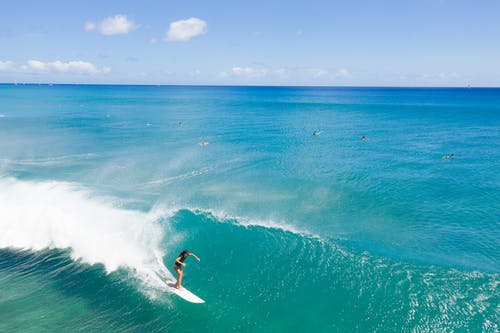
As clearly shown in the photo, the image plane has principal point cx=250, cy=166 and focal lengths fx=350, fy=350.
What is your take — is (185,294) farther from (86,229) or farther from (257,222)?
(86,229)

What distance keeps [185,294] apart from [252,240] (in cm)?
752

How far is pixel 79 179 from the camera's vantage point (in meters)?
40.5

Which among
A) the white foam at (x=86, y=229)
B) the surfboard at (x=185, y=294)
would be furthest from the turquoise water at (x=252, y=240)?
the surfboard at (x=185, y=294)

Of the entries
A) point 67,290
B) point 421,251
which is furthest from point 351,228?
point 67,290

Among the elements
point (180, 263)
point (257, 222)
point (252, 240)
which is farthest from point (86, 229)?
point (257, 222)

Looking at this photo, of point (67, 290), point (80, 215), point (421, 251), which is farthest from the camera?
point (80, 215)

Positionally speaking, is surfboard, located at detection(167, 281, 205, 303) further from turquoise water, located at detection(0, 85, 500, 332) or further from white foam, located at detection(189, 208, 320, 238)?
white foam, located at detection(189, 208, 320, 238)

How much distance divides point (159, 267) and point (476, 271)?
66.1 ft

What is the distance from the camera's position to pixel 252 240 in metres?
26.2

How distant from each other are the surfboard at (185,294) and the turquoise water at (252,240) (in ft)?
1.23

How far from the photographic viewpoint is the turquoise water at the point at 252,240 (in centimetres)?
1877

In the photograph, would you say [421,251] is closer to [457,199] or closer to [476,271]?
[476,271]

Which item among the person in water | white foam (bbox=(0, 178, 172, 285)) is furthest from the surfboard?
white foam (bbox=(0, 178, 172, 285))

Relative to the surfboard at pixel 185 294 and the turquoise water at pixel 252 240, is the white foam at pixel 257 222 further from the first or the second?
the surfboard at pixel 185 294
